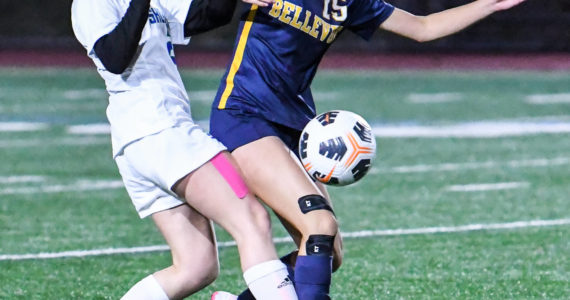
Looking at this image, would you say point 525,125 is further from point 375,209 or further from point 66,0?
point 66,0

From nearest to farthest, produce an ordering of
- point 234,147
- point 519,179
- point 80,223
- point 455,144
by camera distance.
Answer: point 234,147
point 80,223
point 519,179
point 455,144

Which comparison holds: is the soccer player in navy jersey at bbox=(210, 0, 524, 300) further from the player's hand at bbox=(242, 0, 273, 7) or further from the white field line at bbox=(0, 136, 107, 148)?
the white field line at bbox=(0, 136, 107, 148)

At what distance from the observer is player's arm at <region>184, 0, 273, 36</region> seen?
17.1 feet

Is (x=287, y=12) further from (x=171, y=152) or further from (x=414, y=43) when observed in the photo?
(x=414, y=43)

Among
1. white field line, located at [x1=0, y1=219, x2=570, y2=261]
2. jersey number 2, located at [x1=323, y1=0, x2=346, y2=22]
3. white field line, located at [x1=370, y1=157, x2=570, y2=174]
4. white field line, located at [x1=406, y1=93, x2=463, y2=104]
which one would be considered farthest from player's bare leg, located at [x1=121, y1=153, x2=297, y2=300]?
white field line, located at [x1=406, y1=93, x2=463, y2=104]

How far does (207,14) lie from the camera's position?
5262mm

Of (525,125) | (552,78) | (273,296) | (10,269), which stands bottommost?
(552,78)

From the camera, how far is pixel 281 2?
17.3ft

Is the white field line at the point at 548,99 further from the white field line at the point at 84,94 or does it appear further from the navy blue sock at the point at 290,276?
the navy blue sock at the point at 290,276

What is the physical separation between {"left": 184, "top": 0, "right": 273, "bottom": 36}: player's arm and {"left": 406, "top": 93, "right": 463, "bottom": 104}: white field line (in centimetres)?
1197

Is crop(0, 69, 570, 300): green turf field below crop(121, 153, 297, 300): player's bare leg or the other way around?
below

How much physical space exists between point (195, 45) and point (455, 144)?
12707 mm

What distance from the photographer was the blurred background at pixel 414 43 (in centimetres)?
2380

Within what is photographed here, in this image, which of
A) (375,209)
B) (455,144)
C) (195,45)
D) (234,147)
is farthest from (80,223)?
(195,45)
